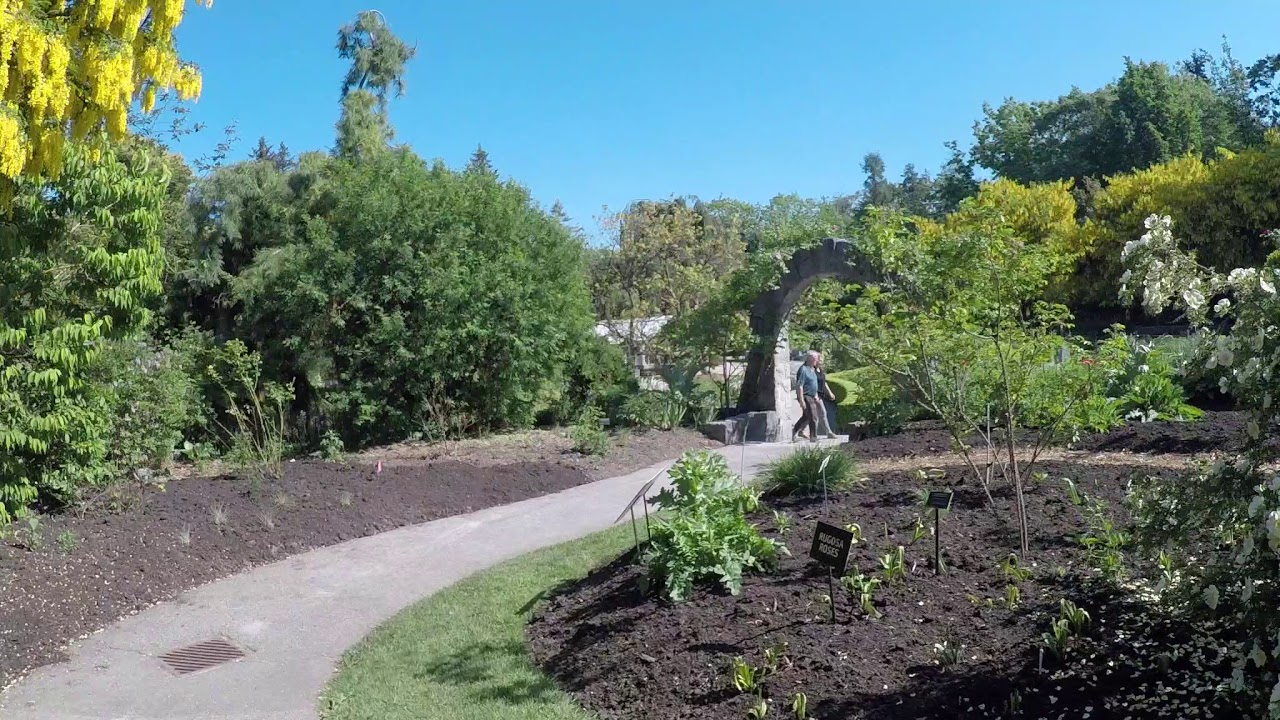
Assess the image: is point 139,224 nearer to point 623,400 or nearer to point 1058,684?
point 1058,684

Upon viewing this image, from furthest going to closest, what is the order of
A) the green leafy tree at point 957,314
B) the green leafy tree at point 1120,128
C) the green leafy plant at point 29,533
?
the green leafy tree at point 1120,128 → the green leafy plant at point 29,533 → the green leafy tree at point 957,314

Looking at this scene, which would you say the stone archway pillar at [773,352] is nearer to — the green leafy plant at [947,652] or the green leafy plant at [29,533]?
the green leafy plant at [29,533]

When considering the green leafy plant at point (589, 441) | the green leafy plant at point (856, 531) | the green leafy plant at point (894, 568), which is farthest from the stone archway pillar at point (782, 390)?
the green leafy plant at point (894, 568)

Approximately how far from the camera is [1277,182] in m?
23.5

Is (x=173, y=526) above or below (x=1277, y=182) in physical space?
below

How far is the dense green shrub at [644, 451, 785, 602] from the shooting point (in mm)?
6012

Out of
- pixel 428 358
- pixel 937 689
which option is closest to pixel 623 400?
pixel 428 358

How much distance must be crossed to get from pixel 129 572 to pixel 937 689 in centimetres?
630

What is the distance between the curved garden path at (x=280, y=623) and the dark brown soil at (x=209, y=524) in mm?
211

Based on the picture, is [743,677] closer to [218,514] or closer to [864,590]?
[864,590]

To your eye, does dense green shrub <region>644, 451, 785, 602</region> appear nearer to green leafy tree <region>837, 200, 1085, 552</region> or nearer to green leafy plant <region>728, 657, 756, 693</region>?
green leafy plant <region>728, 657, 756, 693</region>

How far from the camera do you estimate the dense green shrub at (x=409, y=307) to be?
47.5 feet

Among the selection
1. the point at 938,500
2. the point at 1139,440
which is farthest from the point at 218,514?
the point at 1139,440

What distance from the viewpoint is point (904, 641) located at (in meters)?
4.98
